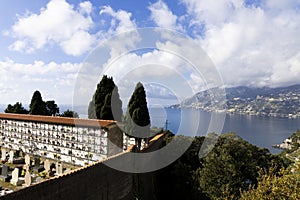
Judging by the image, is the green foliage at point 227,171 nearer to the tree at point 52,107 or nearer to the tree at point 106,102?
the tree at point 106,102

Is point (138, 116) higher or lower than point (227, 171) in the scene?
higher

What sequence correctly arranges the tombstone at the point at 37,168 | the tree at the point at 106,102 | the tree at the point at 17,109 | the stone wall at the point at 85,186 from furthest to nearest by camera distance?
1. the tree at the point at 17,109
2. the tree at the point at 106,102
3. the tombstone at the point at 37,168
4. the stone wall at the point at 85,186

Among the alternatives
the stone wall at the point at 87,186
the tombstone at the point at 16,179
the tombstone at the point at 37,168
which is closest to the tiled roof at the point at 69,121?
the tombstone at the point at 37,168

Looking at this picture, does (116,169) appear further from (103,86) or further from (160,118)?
(103,86)

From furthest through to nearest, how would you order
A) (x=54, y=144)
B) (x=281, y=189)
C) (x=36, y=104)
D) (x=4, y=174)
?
(x=36, y=104) < (x=54, y=144) < (x=4, y=174) < (x=281, y=189)

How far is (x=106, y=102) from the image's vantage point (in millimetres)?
20078

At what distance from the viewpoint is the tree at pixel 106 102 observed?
19625mm

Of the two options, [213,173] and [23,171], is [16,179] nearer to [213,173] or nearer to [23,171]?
[23,171]

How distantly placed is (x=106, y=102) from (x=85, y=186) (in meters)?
12.2

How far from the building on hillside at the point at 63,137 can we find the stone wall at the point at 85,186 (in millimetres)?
4345

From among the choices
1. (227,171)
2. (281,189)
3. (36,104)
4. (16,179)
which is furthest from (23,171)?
(281,189)

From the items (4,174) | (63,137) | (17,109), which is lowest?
(4,174)

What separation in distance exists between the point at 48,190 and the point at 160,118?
42.5 feet

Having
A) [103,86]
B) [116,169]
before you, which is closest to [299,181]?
[116,169]
